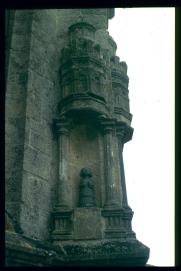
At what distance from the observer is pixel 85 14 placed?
29.1ft

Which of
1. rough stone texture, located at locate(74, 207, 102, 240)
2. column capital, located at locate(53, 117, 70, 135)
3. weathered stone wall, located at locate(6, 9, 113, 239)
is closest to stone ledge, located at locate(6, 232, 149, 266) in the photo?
rough stone texture, located at locate(74, 207, 102, 240)

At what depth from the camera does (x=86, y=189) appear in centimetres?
701

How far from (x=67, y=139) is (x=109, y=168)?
33.4 inches

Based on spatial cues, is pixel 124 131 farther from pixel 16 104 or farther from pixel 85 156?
pixel 16 104

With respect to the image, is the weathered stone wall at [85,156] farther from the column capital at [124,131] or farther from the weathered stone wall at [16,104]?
the weathered stone wall at [16,104]

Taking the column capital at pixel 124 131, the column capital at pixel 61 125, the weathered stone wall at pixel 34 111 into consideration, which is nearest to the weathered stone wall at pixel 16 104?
the weathered stone wall at pixel 34 111

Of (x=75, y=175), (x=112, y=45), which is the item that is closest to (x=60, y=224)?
(x=75, y=175)

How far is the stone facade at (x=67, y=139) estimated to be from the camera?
6.26 meters

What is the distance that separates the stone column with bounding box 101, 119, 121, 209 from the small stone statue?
0.79 feet

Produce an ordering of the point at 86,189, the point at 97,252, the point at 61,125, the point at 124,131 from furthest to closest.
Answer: the point at 124,131 → the point at 61,125 → the point at 86,189 → the point at 97,252

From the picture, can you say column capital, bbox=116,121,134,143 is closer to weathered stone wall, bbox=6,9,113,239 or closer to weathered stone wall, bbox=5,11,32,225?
weathered stone wall, bbox=6,9,113,239

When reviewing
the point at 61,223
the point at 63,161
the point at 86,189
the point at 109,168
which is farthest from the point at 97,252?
the point at 63,161

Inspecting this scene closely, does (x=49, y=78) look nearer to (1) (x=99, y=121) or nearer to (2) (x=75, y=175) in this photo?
(1) (x=99, y=121)

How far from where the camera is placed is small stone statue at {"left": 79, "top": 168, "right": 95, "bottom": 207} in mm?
6876
